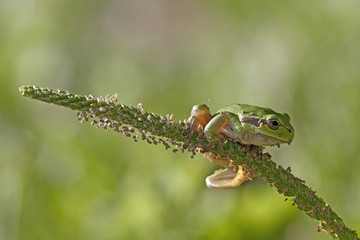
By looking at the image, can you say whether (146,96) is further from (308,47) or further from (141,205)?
(141,205)

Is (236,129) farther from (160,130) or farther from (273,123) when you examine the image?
(160,130)

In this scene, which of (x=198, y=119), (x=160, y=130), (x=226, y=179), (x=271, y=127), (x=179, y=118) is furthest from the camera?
(x=179, y=118)

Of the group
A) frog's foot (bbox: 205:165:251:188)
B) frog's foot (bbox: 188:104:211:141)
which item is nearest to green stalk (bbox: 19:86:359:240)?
frog's foot (bbox: 188:104:211:141)

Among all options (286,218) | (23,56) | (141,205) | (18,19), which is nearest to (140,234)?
(141,205)

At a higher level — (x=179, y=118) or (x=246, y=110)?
(x=179, y=118)

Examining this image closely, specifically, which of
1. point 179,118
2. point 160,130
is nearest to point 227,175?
point 160,130

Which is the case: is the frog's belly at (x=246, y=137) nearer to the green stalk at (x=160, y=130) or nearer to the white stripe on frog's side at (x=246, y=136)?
the white stripe on frog's side at (x=246, y=136)
